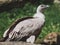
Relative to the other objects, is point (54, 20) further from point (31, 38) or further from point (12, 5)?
point (31, 38)

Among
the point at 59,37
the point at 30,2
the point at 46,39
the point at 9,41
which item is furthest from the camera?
the point at 30,2

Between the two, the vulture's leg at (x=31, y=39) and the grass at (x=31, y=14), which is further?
the grass at (x=31, y=14)

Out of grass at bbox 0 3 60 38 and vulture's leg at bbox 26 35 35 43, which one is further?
grass at bbox 0 3 60 38

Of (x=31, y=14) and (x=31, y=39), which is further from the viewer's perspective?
(x=31, y=14)

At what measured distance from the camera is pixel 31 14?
736 centimetres

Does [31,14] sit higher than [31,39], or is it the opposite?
[31,14]

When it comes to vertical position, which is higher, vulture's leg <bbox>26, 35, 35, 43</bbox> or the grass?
the grass

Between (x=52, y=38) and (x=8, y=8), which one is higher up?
(x=8, y=8)

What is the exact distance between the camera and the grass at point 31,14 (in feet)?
23.1

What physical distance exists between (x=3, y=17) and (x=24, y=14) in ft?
1.32

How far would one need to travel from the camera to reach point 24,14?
24.4 feet

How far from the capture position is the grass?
703cm

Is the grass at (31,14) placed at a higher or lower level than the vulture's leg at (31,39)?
higher

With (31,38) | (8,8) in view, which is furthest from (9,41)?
(8,8)
